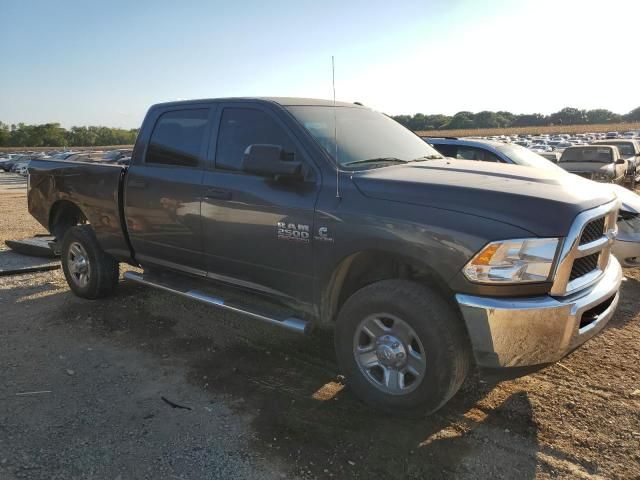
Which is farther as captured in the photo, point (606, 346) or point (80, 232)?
point (80, 232)

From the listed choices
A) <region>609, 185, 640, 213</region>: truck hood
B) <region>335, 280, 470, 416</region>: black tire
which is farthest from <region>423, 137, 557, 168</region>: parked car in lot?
<region>335, 280, 470, 416</region>: black tire

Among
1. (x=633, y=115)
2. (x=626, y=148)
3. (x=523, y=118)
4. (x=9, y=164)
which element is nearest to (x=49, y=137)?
(x=9, y=164)

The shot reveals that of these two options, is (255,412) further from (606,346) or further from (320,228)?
(606,346)

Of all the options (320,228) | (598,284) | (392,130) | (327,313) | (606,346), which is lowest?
(606,346)

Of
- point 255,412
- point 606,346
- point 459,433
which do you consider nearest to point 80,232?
point 255,412

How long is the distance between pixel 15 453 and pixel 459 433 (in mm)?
2584

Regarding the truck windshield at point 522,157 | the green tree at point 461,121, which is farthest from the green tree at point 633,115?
the truck windshield at point 522,157

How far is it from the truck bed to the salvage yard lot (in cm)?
95

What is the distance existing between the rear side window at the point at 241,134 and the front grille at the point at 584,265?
2089mm

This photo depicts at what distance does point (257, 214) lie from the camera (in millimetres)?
3719

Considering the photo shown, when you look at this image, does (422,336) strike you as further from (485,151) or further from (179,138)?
(485,151)

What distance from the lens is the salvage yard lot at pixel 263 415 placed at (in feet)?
9.18

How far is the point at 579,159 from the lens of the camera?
1392 centimetres

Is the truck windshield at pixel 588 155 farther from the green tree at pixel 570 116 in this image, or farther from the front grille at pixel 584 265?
the green tree at pixel 570 116
